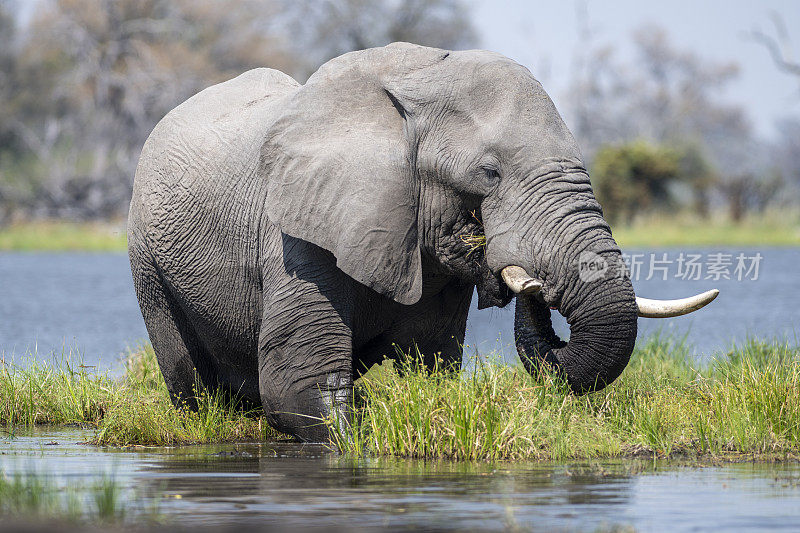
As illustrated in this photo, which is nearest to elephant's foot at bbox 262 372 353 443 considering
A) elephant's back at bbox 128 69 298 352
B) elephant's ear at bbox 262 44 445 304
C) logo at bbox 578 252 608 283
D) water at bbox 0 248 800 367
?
elephant's ear at bbox 262 44 445 304

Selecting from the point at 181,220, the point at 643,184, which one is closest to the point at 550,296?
the point at 181,220

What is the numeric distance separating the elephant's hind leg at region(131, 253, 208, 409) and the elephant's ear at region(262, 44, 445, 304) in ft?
6.09

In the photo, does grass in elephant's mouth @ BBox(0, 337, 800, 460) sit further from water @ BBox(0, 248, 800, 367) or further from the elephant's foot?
water @ BBox(0, 248, 800, 367)

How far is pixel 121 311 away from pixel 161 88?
79.7 ft

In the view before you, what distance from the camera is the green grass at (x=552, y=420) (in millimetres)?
8141

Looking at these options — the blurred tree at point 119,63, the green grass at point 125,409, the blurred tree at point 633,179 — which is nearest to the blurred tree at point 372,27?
the blurred tree at point 119,63

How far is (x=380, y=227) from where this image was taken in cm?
838

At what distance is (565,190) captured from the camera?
7.88m

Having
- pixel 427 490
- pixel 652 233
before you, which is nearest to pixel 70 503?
pixel 427 490

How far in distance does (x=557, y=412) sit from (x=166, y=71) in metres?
45.3

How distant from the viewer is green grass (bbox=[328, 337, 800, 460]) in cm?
814

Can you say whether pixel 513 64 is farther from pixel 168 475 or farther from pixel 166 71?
pixel 166 71

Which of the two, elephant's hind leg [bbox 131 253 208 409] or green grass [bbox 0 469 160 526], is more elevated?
elephant's hind leg [bbox 131 253 208 409]

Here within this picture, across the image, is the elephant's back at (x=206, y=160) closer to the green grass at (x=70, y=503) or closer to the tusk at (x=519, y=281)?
the tusk at (x=519, y=281)
